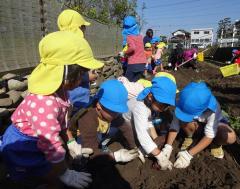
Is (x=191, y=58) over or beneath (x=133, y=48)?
beneath

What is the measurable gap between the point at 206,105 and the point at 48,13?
11.0 feet

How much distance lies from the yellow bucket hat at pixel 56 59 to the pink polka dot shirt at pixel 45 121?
2.9 inches

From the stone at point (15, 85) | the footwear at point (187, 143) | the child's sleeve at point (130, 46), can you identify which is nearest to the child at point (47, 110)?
the stone at point (15, 85)

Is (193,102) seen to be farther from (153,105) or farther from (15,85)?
(15,85)

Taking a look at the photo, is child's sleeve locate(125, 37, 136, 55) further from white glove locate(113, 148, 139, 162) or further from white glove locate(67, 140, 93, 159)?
white glove locate(67, 140, 93, 159)

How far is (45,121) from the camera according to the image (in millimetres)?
2096

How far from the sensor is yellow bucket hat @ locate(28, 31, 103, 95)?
2.12 meters

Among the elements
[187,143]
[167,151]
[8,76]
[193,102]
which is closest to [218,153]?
[187,143]

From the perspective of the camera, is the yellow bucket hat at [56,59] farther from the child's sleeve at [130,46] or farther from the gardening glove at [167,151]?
the child's sleeve at [130,46]

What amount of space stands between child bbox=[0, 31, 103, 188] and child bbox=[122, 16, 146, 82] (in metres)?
3.98

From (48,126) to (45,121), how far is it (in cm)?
4

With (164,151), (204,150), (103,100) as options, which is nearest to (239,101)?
(204,150)

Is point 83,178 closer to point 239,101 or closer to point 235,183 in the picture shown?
point 235,183

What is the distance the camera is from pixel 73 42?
2.15 meters
